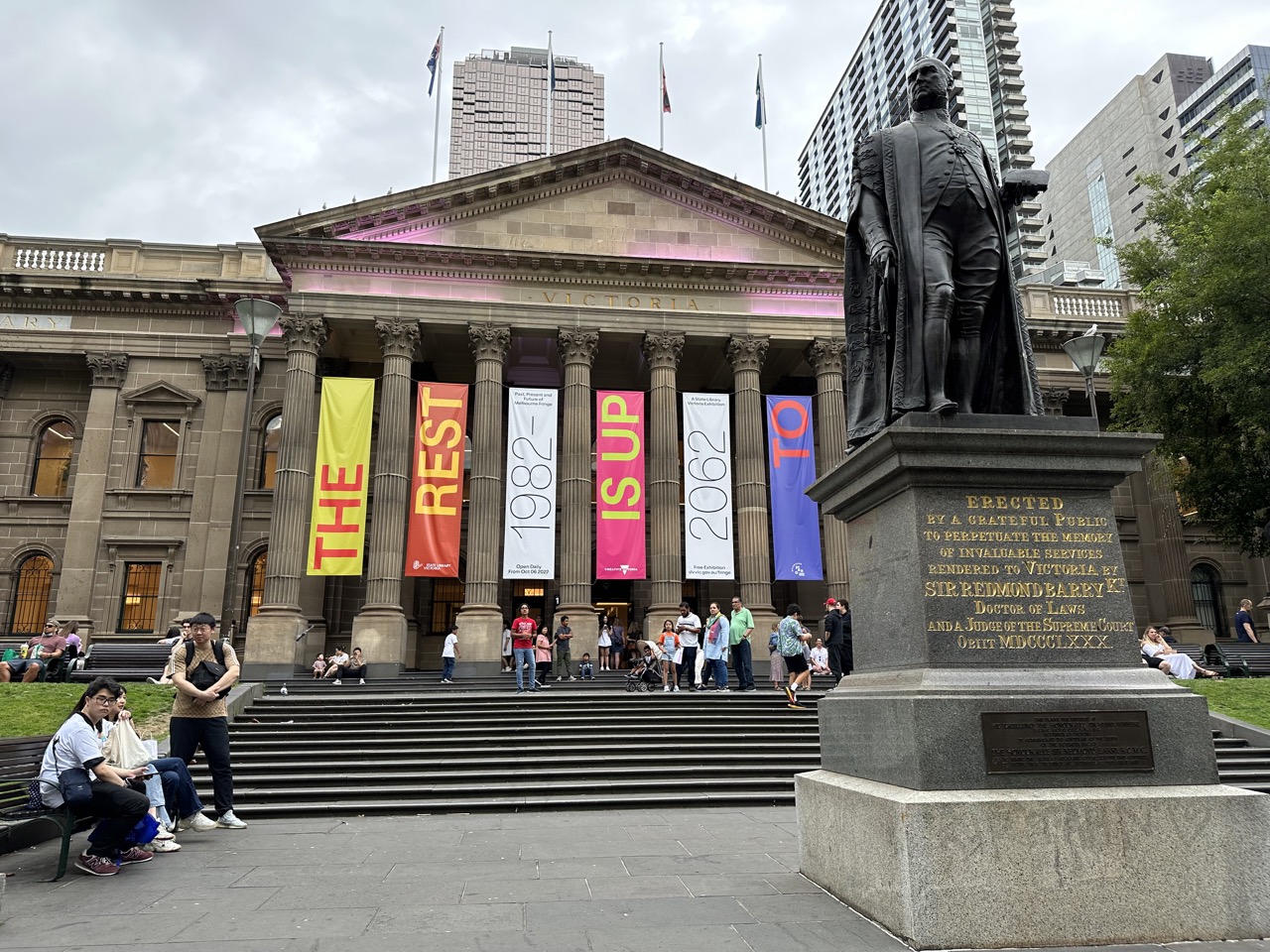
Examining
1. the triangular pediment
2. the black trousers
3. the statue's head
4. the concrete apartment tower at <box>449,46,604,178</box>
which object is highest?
the concrete apartment tower at <box>449,46,604,178</box>

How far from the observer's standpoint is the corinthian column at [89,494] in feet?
88.9

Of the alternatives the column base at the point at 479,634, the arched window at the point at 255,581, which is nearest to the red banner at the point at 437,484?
the column base at the point at 479,634

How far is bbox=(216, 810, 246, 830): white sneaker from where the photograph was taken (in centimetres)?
865

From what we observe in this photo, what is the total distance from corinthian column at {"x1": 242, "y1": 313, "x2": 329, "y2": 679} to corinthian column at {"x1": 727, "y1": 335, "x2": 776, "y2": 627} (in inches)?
504

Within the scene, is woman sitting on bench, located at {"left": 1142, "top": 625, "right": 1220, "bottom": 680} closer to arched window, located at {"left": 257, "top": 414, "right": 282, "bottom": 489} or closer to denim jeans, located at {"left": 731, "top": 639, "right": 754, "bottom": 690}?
denim jeans, located at {"left": 731, "top": 639, "right": 754, "bottom": 690}

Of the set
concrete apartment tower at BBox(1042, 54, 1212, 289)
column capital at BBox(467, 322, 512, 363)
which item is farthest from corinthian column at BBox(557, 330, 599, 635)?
concrete apartment tower at BBox(1042, 54, 1212, 289)

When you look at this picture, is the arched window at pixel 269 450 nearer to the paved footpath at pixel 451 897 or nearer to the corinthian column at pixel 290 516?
the corinthian column at pixel 290 516

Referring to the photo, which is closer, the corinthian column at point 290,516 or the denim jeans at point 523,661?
the denim jeans at point 523,661

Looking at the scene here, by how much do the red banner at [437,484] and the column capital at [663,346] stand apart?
600cm

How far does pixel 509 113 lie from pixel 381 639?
374 ft

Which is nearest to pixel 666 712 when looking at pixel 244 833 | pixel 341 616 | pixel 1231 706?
pixel 244 833

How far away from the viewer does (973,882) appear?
161 inches

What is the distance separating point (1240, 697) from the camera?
15.6 metres

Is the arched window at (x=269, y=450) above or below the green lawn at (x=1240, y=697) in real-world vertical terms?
above
